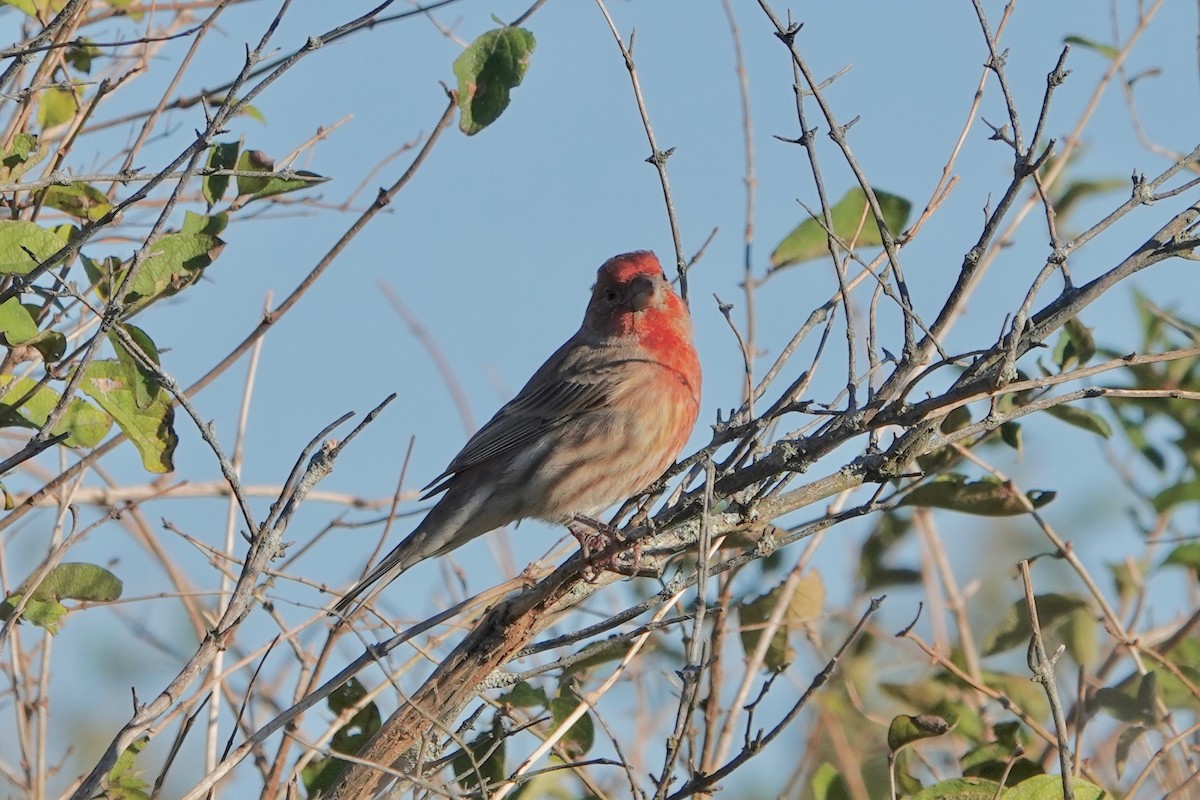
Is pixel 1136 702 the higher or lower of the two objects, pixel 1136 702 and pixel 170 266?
the lower

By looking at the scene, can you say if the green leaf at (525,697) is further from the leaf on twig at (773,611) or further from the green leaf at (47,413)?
the green leaf at (47,413)

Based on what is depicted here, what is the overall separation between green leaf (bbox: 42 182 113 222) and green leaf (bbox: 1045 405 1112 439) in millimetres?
3152

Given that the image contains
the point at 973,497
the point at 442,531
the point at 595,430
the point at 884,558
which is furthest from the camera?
the point at 595,430

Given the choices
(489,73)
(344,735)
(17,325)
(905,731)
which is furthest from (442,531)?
(905,731)

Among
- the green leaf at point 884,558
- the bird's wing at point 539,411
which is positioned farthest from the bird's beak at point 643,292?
the green leaf at point 884,558

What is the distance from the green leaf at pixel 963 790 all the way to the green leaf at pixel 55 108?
3.42m

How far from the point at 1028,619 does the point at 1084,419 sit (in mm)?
706

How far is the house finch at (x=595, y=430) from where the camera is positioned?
627 cm

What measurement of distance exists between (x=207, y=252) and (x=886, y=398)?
200 centimetres

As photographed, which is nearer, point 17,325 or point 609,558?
point 17,325

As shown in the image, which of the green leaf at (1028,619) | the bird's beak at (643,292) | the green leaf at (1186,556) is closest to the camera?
the green leaf at (1028,619)

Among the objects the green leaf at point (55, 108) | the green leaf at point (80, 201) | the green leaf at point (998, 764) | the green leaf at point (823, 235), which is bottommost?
the green leaf at point (998, 764)

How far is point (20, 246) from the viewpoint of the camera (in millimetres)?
3740

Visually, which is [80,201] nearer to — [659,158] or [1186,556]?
[659,158]
